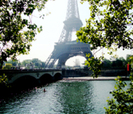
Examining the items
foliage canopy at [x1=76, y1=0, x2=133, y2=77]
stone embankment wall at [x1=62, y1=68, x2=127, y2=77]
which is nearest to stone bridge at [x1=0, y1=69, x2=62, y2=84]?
stone embankment wall at [x1=62, y1=68, x2=127, y2=77]

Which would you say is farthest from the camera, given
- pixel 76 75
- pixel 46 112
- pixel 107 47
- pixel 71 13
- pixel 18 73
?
pixel 71 13

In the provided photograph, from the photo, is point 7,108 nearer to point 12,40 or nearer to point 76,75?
point 12,40

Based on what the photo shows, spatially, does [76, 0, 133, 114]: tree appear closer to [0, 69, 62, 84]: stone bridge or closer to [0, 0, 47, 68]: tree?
[0, 0, 47, 68]: tree

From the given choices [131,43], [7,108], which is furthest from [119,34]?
[7,108]

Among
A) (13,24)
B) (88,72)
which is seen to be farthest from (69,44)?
(13,24)

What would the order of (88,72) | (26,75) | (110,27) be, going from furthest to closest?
(88,72), (26,75), (110,27)

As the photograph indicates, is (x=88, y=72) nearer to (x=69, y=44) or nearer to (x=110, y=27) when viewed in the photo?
(x=69, y=44)

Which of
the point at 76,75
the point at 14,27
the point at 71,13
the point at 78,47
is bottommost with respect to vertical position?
the point at 76,75

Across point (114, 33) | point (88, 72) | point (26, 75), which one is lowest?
point (88, 72)

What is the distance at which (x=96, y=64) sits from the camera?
6.63 m

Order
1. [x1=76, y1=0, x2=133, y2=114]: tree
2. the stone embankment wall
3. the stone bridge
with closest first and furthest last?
[x1=76, y1=0, x2=133, y2=114]: tree < the stone bridge < the stone embankment wall

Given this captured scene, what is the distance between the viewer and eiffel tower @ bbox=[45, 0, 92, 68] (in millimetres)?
84875

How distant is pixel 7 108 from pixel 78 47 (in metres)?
69.9

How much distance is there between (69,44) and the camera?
88000 mm
